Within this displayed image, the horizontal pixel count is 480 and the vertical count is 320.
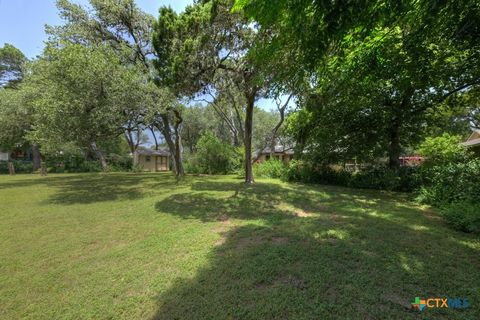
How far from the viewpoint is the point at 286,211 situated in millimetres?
6145

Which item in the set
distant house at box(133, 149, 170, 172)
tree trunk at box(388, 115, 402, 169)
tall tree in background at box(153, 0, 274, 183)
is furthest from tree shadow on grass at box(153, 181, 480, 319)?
distant house at box(133, 149, 170, 172)

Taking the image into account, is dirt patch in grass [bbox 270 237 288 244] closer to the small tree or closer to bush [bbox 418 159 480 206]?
bush [bbox 418 159 480 206]

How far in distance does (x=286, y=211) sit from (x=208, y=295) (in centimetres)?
388

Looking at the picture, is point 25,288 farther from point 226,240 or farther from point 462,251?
point 462,251

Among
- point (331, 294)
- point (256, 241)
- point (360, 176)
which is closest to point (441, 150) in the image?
point (360, 176)

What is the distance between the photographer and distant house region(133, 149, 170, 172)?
29.1m

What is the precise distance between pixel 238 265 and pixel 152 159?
1170 inches

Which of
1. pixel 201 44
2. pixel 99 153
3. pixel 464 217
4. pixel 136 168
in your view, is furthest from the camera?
pixel 136 168

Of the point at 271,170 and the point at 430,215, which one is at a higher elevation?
the point at 271,170

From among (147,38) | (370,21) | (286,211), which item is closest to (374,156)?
(286,211)

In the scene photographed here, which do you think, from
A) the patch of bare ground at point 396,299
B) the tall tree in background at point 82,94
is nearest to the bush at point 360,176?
the patch of bare ground at point 396,299

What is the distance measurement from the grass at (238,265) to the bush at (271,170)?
8790mm

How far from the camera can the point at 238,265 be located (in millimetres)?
3201

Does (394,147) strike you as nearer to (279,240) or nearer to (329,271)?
(279,240)
